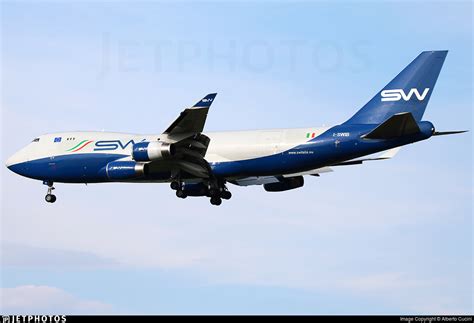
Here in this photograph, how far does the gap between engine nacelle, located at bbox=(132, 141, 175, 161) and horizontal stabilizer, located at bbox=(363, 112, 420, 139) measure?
8890 mm

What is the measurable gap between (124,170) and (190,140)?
150 inches

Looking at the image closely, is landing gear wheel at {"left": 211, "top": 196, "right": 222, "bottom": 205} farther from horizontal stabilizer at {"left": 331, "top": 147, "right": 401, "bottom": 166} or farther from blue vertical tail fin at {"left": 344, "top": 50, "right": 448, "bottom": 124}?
blue vertical tail fin at {"left": 344, "top": 50, "right": 448, "bottom": 124}

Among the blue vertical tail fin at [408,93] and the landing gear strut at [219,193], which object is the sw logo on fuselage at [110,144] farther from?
the blue vertical tail fin at [408,93]

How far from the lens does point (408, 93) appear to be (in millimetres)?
44844

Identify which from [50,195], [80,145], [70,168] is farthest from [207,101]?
[50,195]

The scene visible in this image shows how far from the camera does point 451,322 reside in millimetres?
28484

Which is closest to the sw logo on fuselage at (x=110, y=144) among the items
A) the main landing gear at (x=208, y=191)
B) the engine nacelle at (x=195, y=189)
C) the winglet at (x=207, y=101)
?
the main landing gear at (x=208, y=191)

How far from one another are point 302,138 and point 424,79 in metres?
6.10

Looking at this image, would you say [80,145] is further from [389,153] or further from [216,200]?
[389,153]

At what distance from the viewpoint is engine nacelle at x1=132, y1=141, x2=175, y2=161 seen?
144 feet

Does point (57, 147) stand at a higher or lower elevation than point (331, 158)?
higher

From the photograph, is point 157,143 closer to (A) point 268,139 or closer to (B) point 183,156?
(B) point 183,156

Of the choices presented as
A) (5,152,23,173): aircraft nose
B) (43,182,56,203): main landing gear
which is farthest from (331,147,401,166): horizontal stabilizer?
(5,152,23,173): aircraft nose

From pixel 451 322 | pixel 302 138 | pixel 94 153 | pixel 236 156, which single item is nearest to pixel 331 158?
pixel 302 138
